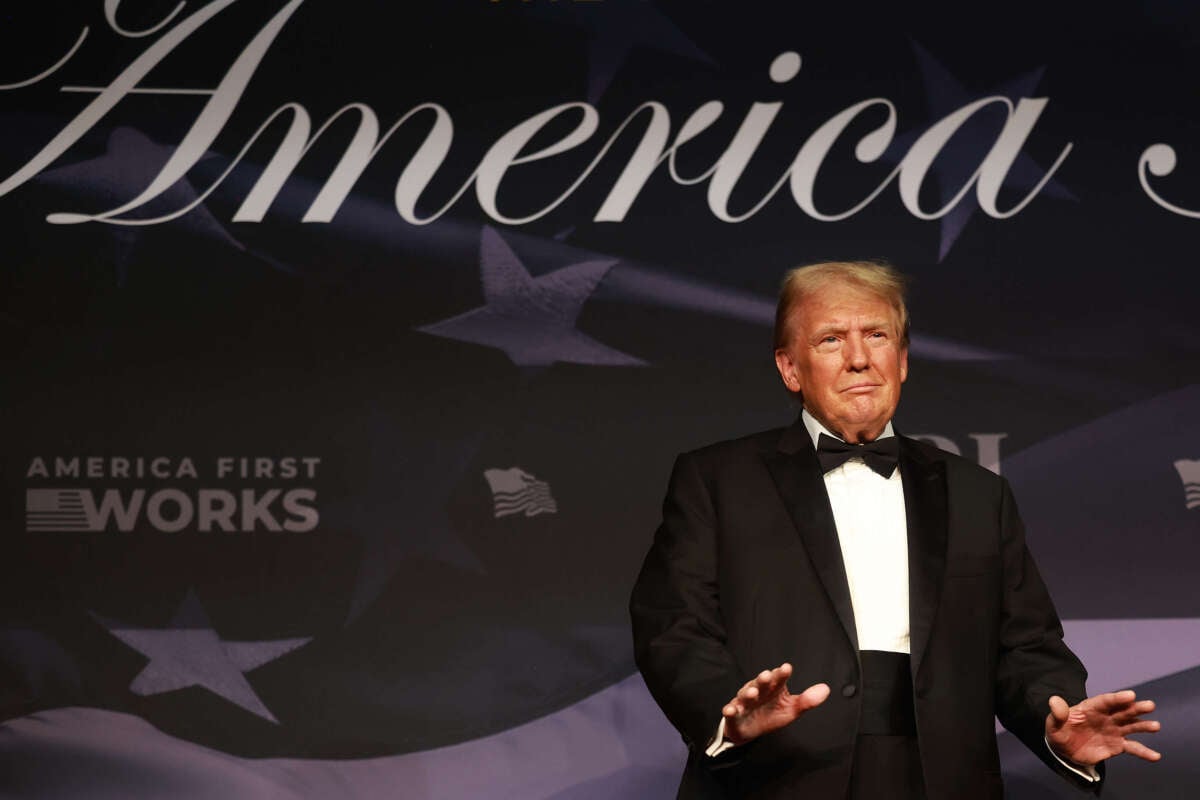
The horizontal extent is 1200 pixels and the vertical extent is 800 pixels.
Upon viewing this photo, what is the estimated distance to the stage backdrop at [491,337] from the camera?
13.1ft

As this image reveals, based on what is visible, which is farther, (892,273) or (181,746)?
(181,746)

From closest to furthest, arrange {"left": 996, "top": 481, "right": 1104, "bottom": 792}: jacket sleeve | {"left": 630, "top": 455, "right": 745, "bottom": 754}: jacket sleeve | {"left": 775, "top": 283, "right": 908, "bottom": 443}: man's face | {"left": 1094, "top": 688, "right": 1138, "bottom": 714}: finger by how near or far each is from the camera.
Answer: {"left": 1094, "top": 688, "right": 1138, "bottom": 714}: finger
{"left": 630, "top": 455, "right": 745, "bottom": 754}: jacket sleeve
{"left": 996, "top": 481, "right": 1104, "bottom": 792}: jacket sleeve
{"left": 775, "top": 283, "right": 908, "bottom": 443}: man's face

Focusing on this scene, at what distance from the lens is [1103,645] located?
405 centimetres

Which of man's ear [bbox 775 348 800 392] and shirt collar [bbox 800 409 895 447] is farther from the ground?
man's ear [bbox 775 348 800 392]

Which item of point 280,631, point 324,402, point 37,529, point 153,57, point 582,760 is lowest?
point 582,760

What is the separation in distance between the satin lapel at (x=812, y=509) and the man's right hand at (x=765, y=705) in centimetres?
30

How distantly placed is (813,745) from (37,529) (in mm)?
2352

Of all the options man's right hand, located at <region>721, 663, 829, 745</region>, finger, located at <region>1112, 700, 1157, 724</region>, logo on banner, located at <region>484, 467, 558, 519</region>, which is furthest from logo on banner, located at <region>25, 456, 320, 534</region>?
finger, located at <region>1112, 700, 1157, 724</region>

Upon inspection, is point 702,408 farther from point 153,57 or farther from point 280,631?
point 153,57

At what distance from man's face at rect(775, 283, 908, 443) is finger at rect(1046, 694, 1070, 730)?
621 mm

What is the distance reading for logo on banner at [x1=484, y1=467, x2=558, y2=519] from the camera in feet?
13.3

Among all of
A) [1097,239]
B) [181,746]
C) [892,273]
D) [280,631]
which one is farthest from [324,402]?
[1097,239]

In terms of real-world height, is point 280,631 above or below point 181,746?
above

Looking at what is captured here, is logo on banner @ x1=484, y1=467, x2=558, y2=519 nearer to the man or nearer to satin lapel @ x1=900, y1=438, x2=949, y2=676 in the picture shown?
the man
